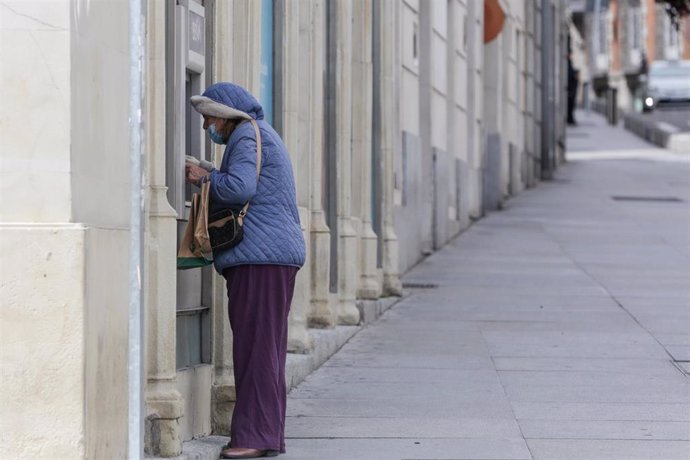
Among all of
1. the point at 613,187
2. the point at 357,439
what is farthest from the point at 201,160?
the point at 613,187

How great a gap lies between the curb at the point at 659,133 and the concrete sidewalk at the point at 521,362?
85.7 feet

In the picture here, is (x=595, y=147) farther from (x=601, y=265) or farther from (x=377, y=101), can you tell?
(x=377, y=101)

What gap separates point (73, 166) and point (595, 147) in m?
48.7

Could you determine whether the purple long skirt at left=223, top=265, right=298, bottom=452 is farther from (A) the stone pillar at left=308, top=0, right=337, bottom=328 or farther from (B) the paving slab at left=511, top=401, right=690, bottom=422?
(A) the stone pillar at left=308, top=0, right=337, bottom=328

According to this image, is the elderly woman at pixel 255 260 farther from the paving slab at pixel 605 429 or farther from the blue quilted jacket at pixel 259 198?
the paving slab at pixel 605 429

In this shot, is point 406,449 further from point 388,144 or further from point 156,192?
point 388,144

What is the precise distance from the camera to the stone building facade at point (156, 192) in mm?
6508

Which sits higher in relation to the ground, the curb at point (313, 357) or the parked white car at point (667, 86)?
the parked white car at point (667, 86)

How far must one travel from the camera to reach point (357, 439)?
898 cm

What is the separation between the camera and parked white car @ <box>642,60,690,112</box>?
6644cm

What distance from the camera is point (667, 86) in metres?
→ 67.0

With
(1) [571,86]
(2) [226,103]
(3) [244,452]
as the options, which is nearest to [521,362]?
(3) [244,452]

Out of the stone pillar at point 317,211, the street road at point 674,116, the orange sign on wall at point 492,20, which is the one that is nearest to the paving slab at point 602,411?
the stone pillar at point 317,211

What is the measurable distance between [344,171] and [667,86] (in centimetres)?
5476
